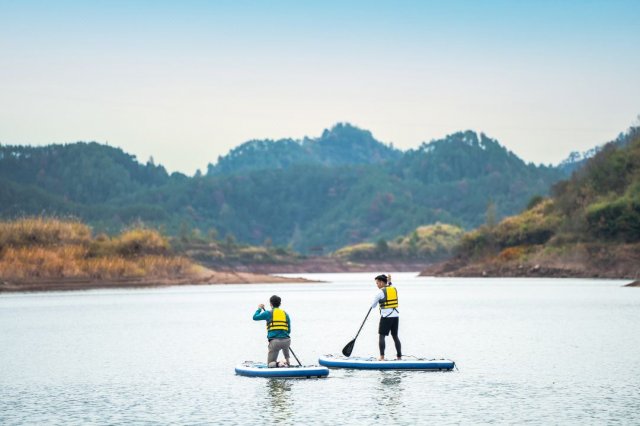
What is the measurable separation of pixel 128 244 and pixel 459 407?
348 feet

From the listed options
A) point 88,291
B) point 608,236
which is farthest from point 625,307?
point 608,236

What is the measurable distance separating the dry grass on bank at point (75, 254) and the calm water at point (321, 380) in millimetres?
44075

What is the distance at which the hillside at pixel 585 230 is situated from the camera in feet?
525

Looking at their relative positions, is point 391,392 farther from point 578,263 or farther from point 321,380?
point 578,263

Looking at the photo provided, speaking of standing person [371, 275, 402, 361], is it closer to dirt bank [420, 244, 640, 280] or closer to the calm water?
the calm water

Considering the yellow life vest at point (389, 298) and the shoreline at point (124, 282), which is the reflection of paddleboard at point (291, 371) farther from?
the shoreline at point (124, 282)

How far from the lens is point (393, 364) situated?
3584 centimetres

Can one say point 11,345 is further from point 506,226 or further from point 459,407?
point 506,226

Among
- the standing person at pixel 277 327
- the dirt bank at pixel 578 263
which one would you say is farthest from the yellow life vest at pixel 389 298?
the dirt bank at pixel 578 263

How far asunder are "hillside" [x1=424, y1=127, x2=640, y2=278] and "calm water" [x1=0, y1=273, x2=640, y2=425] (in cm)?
9072

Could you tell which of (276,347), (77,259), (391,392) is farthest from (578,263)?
(391,392)

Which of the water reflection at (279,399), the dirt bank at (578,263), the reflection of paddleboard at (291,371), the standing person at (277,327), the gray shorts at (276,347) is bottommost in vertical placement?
the water reflection at (279,399)

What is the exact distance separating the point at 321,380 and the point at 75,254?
93.4 metres

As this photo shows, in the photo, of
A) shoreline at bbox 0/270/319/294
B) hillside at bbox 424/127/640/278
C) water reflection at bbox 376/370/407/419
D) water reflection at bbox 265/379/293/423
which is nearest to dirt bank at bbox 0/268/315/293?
shoreline at bbox 0/270/319/294
